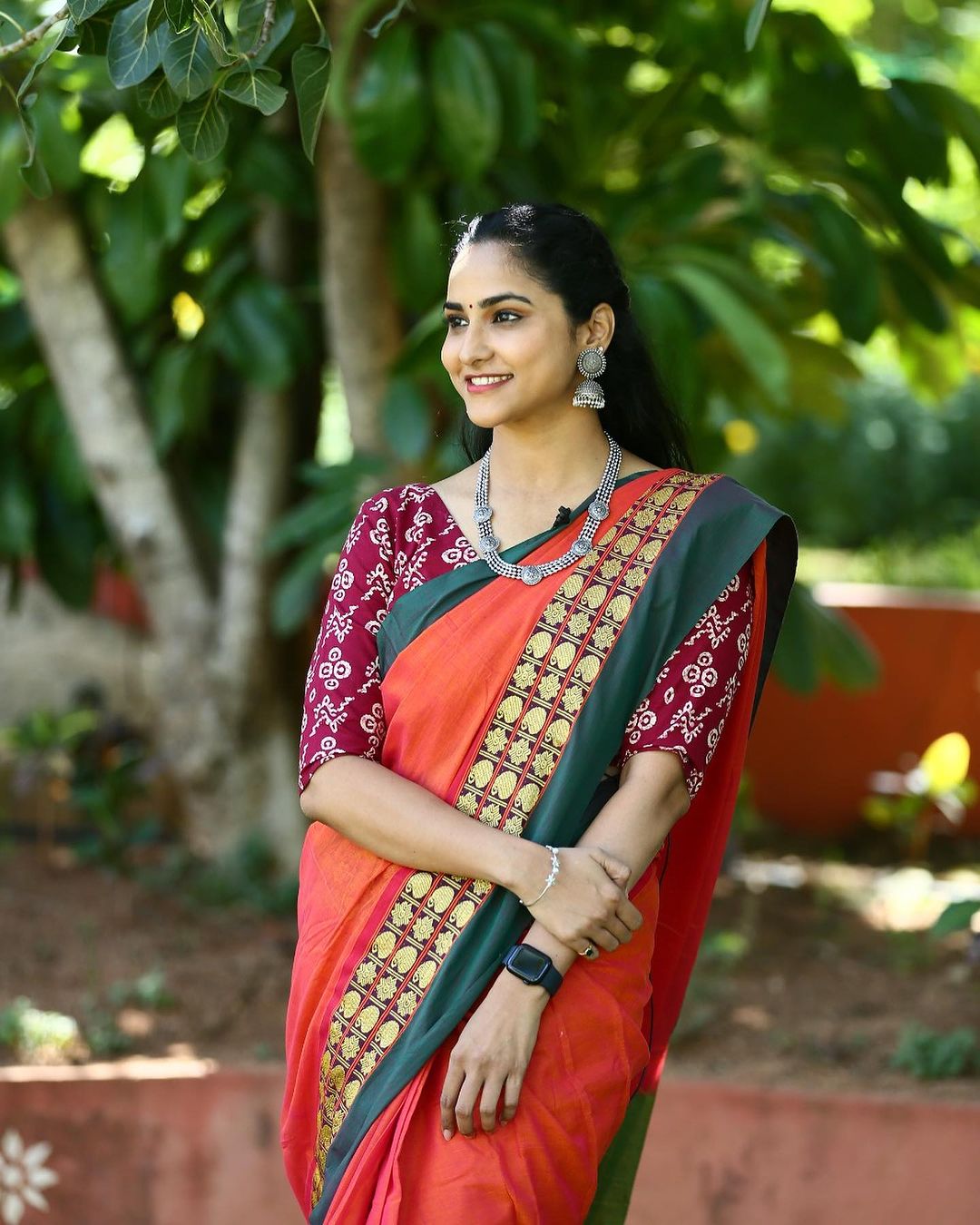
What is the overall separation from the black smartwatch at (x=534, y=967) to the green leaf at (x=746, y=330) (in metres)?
1.52

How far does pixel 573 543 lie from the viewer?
184 centimetres

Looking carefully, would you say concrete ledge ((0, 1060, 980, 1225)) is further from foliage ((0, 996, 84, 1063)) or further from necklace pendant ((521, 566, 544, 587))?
necklace pendant ((521, 566, 544, 587))

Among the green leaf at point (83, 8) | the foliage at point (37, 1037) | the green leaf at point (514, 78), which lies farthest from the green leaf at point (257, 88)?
the foliage at point (37, 1037)

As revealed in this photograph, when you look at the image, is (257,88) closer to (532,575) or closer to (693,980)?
(532,575)

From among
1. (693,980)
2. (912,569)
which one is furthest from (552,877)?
(912,569)

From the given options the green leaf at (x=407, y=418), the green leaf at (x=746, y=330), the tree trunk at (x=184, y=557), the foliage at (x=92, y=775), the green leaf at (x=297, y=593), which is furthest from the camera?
the foliage at (x=92, y=775)

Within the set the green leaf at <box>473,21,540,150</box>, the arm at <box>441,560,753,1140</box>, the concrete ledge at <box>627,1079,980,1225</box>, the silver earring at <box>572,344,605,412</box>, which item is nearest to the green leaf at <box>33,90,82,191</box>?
the green leaf at <box>473,21,540,150</box>

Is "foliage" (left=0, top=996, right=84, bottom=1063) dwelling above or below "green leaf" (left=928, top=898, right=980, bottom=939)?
below

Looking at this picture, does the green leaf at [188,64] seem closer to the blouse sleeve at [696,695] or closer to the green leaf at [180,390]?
the blouse sleeve at [696,695]

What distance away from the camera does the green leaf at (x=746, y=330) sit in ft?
9.66

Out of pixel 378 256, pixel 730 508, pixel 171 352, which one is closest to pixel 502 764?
pixel 730 508

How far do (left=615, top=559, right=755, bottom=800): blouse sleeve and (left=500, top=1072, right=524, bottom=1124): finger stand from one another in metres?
0.37

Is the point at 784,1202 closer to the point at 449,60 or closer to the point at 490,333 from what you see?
the point at 490,333

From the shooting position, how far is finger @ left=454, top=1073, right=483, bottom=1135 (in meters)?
1.69
